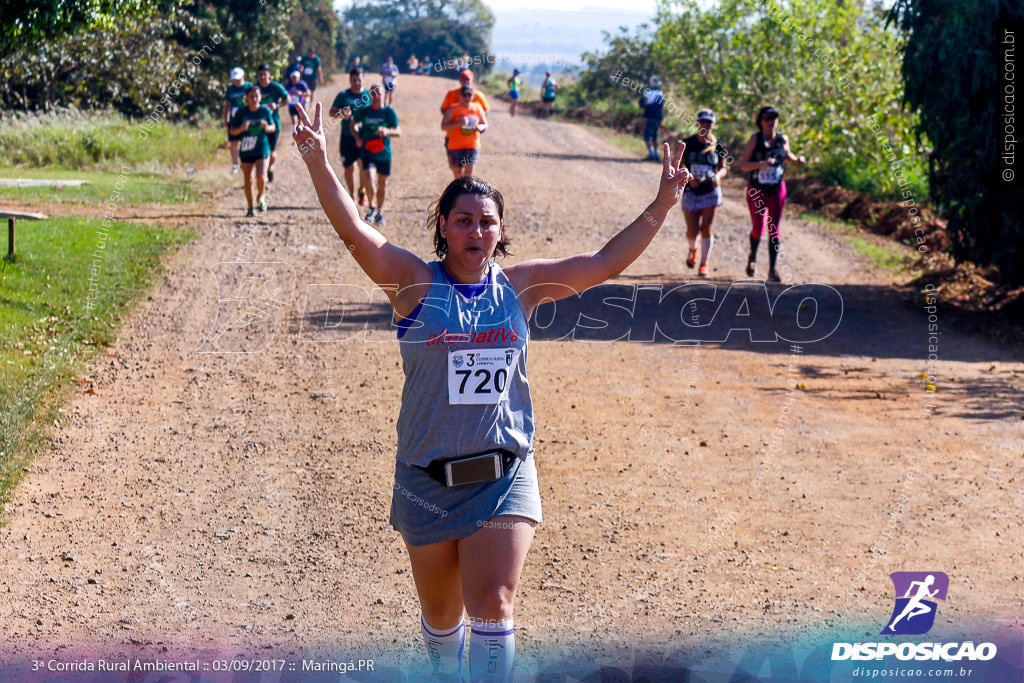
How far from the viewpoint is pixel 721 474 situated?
7.27 meters

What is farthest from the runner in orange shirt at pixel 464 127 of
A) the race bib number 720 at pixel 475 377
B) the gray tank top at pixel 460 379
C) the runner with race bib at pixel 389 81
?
the race bib number 720 at pixel 475 377

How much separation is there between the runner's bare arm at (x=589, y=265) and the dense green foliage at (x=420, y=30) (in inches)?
1527

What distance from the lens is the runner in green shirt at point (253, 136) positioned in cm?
1486

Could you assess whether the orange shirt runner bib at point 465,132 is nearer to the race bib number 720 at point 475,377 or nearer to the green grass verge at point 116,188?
the green grass verge at point 116,188

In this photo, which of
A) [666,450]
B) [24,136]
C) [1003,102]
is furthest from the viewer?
[24,136]

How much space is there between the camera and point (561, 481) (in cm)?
709

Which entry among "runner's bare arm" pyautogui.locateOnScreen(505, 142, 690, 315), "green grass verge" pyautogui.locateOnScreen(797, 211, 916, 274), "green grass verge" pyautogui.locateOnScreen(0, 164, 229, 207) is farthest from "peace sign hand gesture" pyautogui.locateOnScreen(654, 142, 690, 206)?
"green grass verge" pyautogui.locateOnScreen(0, 164, 229, 207)

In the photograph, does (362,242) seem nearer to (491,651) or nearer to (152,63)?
(491,651)

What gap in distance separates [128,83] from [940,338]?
18709 millimetres

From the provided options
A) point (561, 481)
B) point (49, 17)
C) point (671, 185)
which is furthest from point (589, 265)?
point (49, 17)

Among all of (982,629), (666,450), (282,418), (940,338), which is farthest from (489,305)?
(940,338)

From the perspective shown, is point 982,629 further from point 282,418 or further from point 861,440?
point 282,418

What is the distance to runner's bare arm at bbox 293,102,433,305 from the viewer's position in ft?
12.4

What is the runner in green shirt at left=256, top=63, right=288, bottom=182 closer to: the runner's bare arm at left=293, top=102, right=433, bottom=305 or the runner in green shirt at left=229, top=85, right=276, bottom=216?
the runner in green shirt at left=229, top=85, right=276, bottom=216
